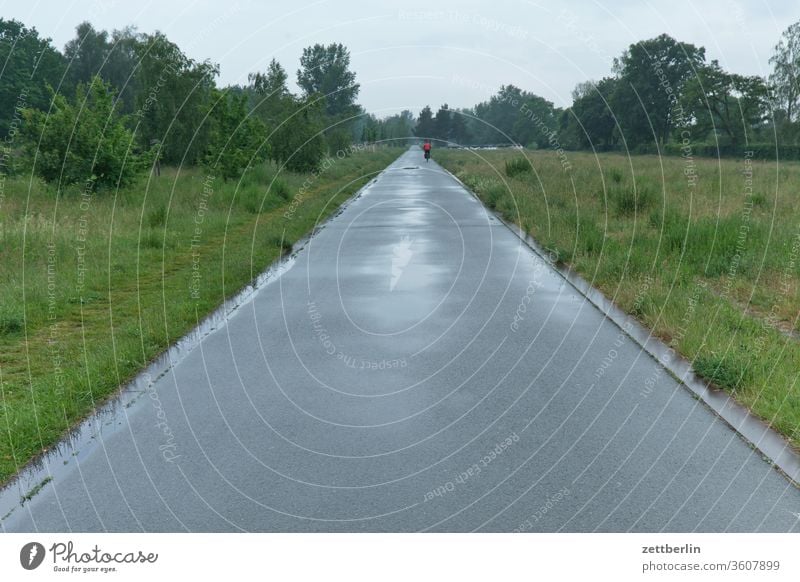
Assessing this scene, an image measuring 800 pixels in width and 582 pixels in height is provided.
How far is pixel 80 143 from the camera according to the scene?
21.4m

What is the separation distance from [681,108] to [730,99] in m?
12.2

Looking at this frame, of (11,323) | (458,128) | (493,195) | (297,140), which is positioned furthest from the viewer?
(458,128)

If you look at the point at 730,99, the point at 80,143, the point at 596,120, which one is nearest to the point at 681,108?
the point at 730,99

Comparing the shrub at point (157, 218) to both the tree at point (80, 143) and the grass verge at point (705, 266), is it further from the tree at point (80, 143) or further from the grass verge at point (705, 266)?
the grass verge at point (705, 266)

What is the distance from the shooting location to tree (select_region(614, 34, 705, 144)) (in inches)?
3297

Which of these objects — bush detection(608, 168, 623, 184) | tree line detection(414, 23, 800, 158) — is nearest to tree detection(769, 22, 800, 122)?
tree line detection(414, 23, 800, 158)

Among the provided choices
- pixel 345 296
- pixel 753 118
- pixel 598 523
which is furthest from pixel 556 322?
pixel 753 118

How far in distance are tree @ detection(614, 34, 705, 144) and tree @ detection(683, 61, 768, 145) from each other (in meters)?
12.4

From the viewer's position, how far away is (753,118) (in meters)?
67.5

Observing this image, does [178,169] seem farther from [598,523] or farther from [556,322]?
[598,523]

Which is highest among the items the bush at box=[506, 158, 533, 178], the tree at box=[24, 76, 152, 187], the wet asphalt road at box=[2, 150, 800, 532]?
the tree at box=[24, 76, 152, 187]

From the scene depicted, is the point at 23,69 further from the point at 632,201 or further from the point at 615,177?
the point at 632,201

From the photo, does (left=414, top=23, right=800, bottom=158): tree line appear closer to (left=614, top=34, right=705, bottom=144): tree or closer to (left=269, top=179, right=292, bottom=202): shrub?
(left=614, top=34, right=705, bottom=144): tree

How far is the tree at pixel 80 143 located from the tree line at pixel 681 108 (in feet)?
92.0
